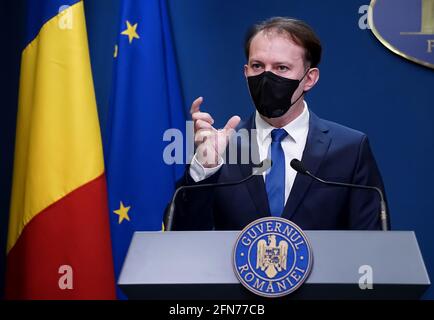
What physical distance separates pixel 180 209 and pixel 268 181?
1.61 feet

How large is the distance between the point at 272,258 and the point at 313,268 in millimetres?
95

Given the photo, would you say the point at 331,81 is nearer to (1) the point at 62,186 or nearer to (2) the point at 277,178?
(2) the point at 277,178

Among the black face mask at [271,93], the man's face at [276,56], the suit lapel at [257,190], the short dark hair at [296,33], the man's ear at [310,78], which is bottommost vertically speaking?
the suit lapel at [257,190]

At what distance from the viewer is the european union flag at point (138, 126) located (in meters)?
3.08

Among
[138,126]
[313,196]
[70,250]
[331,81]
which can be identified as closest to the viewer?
[313,196]

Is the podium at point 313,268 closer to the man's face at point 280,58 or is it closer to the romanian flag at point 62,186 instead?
the man's face at point 280,58

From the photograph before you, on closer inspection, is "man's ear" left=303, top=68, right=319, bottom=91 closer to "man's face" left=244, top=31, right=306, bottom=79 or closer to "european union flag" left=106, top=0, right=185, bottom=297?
"man's face" left=244, top=31, right=306, bottom=79

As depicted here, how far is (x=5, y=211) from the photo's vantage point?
11.1ft

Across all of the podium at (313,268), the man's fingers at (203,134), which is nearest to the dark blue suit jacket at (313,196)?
the man's fingers at (203,134)

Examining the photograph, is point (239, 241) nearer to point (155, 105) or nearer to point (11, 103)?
point (155, 105)

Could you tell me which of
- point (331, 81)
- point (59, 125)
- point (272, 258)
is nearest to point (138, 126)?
point (59, 125)

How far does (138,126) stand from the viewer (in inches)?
122

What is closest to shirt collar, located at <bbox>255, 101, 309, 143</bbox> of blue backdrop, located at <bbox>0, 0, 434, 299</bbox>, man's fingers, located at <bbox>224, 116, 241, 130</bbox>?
man's fingers, located at <bbox>224, 116, 241, 130</bbox>

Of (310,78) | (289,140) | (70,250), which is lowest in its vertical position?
(70,250)
